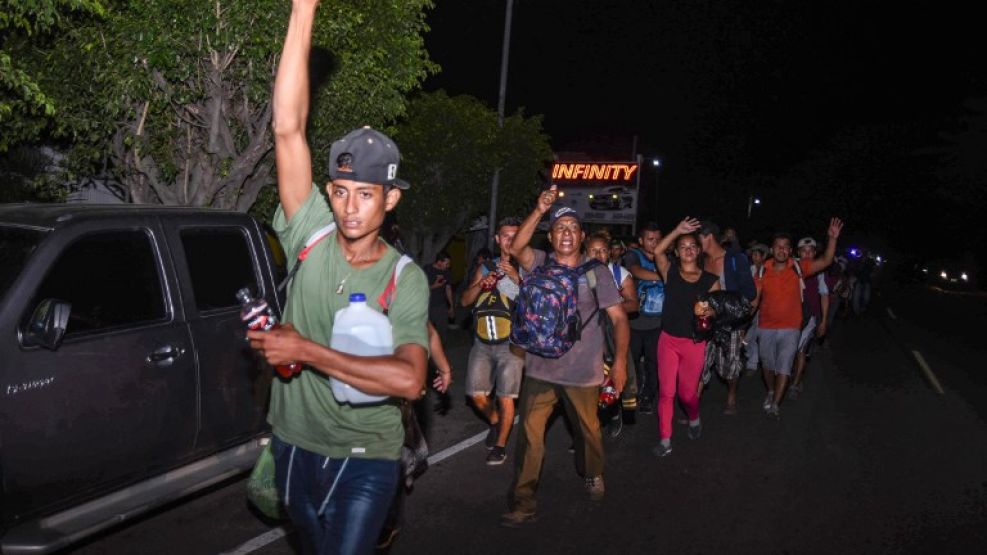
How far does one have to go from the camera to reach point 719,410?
383 inches

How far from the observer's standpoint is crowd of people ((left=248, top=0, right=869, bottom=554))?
111 inches

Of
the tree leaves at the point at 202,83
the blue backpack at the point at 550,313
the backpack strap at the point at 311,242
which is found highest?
the tree leaves at the point at 202,83

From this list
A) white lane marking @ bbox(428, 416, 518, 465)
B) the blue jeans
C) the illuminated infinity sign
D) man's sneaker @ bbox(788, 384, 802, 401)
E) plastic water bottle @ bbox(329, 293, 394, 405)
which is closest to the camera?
plastic water bottle @ bbox(329, 293, 394, 405)

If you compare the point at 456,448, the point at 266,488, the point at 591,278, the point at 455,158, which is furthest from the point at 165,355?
the point at 455,158

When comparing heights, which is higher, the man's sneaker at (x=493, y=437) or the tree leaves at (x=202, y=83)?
the tree leaves at (x=202, y=83)

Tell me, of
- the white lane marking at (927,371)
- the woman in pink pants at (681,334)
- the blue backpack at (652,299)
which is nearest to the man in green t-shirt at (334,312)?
the woman in pink pants at (681,334)

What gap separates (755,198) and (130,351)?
81.3 m

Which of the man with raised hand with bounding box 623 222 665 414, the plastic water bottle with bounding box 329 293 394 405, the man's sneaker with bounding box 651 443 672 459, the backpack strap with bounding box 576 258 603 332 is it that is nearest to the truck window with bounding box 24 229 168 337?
the plastic water bottle with bounding box 329 293 394 405

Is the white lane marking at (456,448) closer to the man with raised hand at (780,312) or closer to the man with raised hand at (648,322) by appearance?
the man with raised hand at (648,322)

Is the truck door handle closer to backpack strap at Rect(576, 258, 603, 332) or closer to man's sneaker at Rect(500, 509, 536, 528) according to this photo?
man's sneaker at Rect(500, 509, 536, 528)

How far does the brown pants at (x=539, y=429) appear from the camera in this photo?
5.70 metres

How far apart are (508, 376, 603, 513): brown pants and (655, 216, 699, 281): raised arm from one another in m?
2.02

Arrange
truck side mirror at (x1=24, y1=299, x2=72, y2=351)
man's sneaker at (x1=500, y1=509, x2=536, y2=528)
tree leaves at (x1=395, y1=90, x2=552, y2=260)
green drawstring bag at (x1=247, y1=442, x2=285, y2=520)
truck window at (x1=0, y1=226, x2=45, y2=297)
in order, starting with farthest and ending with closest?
tree leaves at (x1=395, y1=90, x2=552, y2=260) < man's sneaker at (x1=500, y1=509, x2=536, y2=528) < truck window at (x1=0, y1=226, x2=45, y2=297) < truck side mirror at (x1=24, y1=299, x2=72, y2=351) < green drawstring bag at (x1=247, y1=442, x2=285, y2=520)

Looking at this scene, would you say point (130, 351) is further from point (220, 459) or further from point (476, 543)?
point (476, 543)
